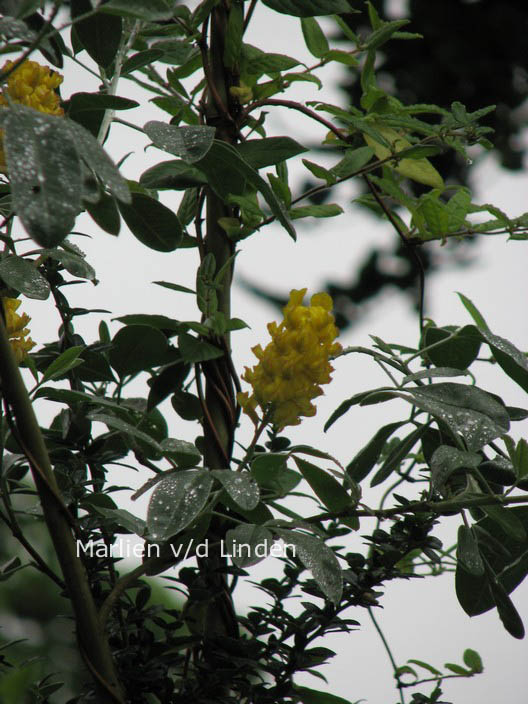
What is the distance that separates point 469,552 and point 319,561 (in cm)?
10

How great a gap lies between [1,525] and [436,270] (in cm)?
148

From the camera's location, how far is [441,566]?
68 centimetres

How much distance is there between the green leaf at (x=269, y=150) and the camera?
20.2 inches

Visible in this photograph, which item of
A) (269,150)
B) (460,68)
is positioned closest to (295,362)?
(269,150)

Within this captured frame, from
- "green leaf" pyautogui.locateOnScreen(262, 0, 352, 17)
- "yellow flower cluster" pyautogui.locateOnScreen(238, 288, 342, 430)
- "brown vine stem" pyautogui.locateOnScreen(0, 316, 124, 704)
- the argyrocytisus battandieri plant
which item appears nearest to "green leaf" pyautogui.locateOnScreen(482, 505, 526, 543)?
the argyrocytisus battandieri plant

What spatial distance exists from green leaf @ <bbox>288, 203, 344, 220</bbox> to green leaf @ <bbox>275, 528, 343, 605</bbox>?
0.26m

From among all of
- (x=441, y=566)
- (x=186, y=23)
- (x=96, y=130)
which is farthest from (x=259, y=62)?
(x=441, y=566)

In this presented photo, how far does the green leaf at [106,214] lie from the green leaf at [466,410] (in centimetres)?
21

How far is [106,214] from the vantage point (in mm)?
371

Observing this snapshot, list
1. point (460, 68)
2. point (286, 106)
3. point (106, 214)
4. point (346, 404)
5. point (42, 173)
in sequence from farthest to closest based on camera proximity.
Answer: point (460, 68)
point (286, 106)
point (346, 404)
point (106, 214)
point (42, 173)

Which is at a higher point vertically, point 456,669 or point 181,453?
point 181,453

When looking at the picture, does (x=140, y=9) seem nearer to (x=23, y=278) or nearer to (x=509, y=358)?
(x=23, y=278)

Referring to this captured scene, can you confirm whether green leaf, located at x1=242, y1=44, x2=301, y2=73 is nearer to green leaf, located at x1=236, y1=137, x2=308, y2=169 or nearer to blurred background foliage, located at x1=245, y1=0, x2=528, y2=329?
green leaf, located at x1=236, y1=137, x2=308, y2=169

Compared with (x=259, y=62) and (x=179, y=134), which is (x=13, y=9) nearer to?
(x=179, y=134)
